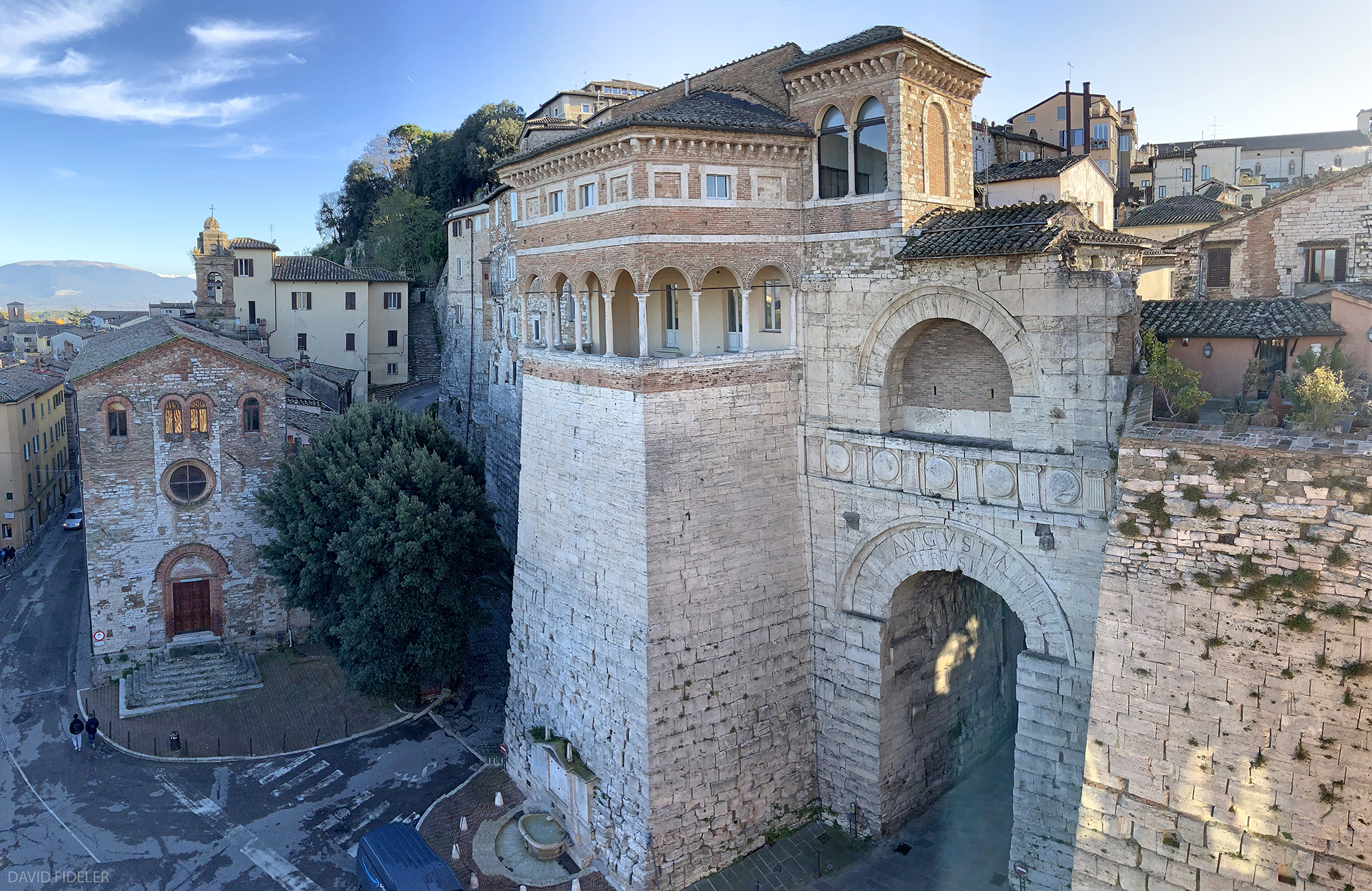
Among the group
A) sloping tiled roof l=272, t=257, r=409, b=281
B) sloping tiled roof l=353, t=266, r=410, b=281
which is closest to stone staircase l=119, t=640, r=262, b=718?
sloping tiled roof l=272, t=257, r=409, b=281

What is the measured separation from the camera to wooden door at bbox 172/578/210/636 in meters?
25.3

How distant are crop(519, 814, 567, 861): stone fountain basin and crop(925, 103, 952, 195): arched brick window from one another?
44.9ft

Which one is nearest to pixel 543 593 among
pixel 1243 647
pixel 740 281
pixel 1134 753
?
pixel 740 281

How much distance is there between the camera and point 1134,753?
11.1 meters

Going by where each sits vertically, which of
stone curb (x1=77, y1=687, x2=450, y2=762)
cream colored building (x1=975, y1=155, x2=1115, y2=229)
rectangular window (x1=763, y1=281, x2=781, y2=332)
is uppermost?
cream colored building (x1=975, y1=155, x2=1115, y2=229)

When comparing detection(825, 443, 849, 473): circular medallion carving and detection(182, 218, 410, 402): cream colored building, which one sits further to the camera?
detection(182, 218, 410, 402): cream colored building

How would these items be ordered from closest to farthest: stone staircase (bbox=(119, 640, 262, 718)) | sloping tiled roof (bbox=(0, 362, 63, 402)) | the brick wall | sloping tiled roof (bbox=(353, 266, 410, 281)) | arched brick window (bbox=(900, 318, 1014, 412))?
arched brick window (bbox=(900, 318, 1014, 412)) < stone staircase (bbox=(119, 640, 262, 718)) < the brick wall < sloping tiled roof (bbox=(0, 362, 63, 402)) < sloping tiled roof (bbox=(353, 266, 410, 281))

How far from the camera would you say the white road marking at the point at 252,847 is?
16.2 m

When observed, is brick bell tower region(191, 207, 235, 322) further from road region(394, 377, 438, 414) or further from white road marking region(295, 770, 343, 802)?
white road marking region(295, 770, 343, 802)

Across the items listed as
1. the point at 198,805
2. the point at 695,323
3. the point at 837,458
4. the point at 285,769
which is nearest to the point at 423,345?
the point at 285,769

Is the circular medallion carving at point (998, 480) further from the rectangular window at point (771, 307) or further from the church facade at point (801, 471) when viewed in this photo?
the rectangular window at point (771, 307)

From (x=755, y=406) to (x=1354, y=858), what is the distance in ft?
34.1

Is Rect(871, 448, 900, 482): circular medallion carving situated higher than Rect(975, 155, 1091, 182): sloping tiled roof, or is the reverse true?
Rect(975, 155, 1091, 182): sloping tiled roof

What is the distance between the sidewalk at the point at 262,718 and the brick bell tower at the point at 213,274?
21.6 metres
